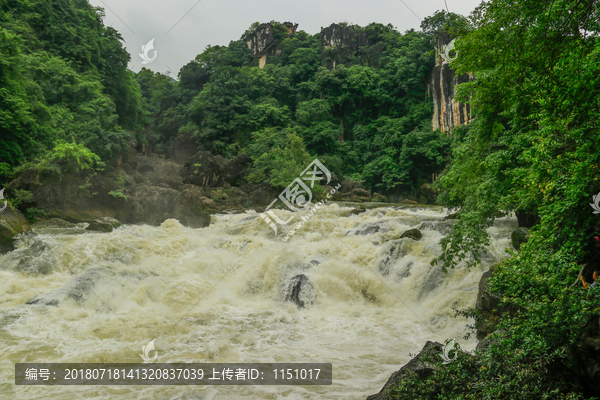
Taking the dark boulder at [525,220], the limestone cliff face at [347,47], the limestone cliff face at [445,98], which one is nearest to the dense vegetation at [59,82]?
the dark boulder at [525,220]

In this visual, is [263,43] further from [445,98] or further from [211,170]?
[211,170]

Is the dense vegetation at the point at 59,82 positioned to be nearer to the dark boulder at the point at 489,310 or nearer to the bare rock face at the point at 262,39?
the dark boulder at the point at 489,310

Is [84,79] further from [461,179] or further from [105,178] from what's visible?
[461,179]

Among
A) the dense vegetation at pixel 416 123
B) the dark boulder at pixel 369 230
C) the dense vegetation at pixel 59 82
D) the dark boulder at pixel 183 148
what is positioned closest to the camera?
the dense vegetation at pixel 416 123

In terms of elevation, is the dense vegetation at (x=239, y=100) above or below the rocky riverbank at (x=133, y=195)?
above

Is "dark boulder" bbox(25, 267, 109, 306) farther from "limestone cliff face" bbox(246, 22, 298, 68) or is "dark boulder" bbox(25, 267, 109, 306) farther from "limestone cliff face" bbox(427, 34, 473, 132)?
"limestone cliff face" bbox(246, 22, 298, 68)

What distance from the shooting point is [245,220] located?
14.7 m

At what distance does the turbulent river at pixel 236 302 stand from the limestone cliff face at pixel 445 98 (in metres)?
18.6

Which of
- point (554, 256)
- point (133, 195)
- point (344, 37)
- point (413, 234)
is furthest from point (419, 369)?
point (344, 37)

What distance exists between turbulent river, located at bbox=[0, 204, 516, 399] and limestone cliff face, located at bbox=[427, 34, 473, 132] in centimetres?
1862

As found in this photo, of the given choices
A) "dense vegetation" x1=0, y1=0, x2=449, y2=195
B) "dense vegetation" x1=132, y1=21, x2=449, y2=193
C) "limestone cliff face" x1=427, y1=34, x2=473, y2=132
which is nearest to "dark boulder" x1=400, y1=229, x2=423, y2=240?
"dense vegetation" x1=0, y1=0, x2=449, y2=195

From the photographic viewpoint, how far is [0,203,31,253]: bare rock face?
347 inches

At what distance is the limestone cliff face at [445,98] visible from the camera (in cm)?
2634

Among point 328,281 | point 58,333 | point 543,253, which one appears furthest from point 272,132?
point 543,253
